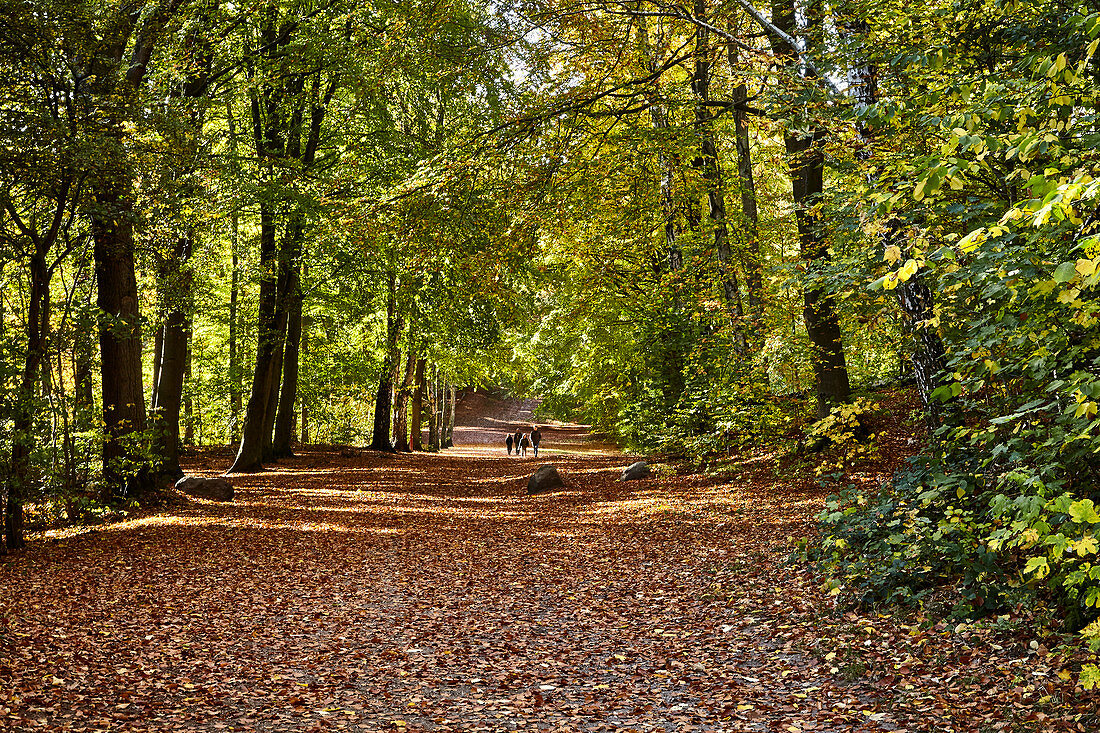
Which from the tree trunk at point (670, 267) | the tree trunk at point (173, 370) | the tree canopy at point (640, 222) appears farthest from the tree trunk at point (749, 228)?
the tree trunk at point (173, 370)

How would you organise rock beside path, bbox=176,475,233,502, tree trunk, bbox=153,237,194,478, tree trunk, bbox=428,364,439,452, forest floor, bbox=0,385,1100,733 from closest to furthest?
forest floor, bbox=0,385,1100,733, rock beside path, bbox=176,475,233,502, tree trunk, bbox=153,237,194,478, tree trunk, bbox=428,364,439,452

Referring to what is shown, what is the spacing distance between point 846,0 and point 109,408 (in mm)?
11668

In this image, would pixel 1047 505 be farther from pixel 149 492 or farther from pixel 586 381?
pixel 586 381

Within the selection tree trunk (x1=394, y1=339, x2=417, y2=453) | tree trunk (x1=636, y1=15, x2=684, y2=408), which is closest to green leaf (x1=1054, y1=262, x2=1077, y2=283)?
tree trunk (x1=636, y1=15, x2=684, y2=408)

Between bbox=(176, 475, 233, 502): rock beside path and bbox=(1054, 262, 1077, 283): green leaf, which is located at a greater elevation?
bbox=(1054, 262, 1077, 283): green leaf

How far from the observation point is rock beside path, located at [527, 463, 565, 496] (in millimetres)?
17016

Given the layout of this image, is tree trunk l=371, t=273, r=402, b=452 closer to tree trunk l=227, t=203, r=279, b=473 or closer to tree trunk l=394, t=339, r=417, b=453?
tree trunk l=394, t=339, r=417, b=453

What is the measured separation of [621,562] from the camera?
9750mm

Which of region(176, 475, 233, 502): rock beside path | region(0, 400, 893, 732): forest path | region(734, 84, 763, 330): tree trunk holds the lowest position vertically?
region(0, 400, 893, 732): forest path

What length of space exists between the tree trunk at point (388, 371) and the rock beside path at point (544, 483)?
6392 mm

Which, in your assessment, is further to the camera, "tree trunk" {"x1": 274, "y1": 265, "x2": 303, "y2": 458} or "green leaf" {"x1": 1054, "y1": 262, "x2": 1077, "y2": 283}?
"tree trunk" {"x1": 274, "y1": 265, "x2": 303, "y2": 458}

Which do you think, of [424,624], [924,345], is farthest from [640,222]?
[424,624]

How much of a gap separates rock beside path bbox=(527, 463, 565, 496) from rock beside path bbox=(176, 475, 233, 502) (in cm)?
603

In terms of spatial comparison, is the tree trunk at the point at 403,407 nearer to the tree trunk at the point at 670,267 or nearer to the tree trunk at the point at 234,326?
the tree trunk at the point at 234,326
